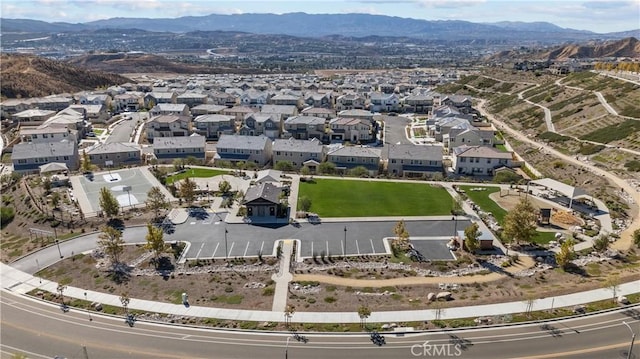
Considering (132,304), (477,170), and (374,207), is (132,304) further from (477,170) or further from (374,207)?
(477,170)

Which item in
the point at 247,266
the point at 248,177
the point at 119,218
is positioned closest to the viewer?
the point at 247,266

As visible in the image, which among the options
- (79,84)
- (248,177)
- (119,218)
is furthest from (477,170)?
(79,84)

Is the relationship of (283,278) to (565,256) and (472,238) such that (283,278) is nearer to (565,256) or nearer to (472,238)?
(472,238)

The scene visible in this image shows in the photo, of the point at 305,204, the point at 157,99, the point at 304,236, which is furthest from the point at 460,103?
the point at 304,236

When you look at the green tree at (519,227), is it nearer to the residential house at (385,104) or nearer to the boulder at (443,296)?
the boulder at (443,296)

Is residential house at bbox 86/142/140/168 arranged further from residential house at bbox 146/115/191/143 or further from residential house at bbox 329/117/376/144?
residential house at bbox 329/117/376/144

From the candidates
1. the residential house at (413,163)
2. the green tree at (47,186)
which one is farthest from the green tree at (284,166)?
the green tree at (47,186)
